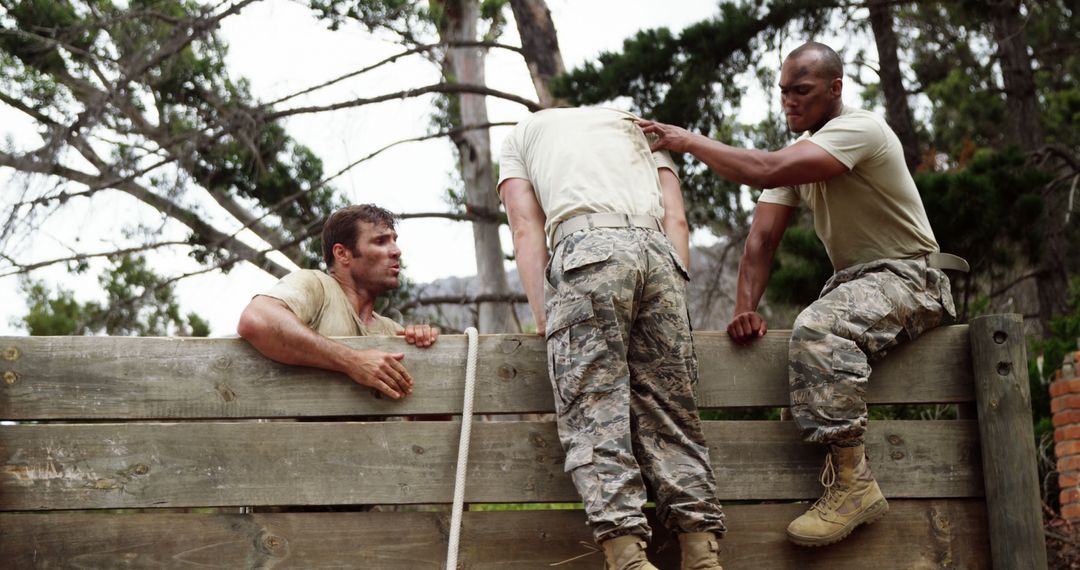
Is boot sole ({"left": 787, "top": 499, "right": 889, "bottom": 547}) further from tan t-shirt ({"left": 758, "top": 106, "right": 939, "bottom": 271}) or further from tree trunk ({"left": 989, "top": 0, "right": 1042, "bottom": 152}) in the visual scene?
tree trunk ({"left": 989, "top": 0, "right": 1042, "bottom": 152})

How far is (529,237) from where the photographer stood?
11.5ft

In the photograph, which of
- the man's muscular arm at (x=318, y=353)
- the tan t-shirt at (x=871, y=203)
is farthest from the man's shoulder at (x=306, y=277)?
the tan t-shirt at (x=871, y=203)

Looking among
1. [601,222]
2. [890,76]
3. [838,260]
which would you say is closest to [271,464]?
[601,222]

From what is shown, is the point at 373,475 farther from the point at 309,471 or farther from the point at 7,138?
the point at 7,138

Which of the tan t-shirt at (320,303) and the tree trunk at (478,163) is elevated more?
the tree trunk at (478,163)

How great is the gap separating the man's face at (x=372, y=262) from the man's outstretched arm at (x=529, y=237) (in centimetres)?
82

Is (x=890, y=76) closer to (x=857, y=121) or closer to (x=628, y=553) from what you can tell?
(x=857, y=121)

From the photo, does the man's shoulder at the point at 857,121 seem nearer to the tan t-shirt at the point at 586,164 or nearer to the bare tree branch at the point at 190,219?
the tan t-shirt at the point at 586,164

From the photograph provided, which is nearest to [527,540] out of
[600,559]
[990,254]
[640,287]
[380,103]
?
[600,559]

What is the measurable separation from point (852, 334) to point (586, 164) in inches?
37.7

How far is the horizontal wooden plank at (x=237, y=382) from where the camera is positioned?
340 cm

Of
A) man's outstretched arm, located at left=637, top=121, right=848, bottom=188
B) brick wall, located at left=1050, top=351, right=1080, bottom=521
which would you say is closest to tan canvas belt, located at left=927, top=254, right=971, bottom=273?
man's outstretched arm, located at left=637, top=121, right=848, bottom=188

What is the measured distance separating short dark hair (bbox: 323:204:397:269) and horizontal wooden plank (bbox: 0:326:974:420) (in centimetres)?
94

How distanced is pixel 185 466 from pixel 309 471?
0.37 metres
